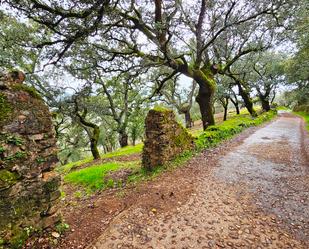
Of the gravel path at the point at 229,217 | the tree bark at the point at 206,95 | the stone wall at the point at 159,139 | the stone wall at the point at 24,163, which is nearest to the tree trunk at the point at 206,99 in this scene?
the tree bark at the point at 206,95

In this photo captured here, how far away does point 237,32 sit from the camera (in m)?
15.1

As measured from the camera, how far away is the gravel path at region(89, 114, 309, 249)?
4289 mm

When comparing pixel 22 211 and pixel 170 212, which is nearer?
pixel 22 211

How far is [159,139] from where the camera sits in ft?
28.3

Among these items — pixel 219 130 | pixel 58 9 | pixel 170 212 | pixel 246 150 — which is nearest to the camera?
pixel 170 212

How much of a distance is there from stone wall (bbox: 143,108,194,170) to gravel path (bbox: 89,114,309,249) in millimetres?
1733

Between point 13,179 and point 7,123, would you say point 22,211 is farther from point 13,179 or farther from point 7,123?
point 7,123

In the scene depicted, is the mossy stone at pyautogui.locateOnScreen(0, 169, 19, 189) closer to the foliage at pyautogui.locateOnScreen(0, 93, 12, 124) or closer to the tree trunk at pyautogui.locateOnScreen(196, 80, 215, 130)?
the foliage at pyautogui.locateOnScreen(0, 93, 12, 124)

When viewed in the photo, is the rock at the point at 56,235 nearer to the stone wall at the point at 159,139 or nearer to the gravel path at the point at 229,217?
the gravel path at the point at 229,217

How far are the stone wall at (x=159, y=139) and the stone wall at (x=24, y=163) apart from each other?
460 centimetres

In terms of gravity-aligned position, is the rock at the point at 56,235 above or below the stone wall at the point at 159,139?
below

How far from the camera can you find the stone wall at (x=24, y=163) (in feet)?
12.5

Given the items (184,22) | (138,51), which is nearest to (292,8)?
(184,22)

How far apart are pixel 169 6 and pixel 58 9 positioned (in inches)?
246
